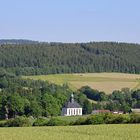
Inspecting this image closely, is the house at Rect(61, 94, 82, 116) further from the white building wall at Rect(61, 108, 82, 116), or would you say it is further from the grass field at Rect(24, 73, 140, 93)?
the grass field at Rect(24, 73, 140, 93)

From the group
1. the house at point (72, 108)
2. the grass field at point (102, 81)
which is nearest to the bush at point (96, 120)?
the house at point (72, 108)

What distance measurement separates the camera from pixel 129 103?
147m

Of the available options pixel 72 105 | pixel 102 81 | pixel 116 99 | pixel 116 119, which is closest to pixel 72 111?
pixel 72 105

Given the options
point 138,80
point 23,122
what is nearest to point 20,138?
point 23,122

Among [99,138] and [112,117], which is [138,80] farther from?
[99,138]

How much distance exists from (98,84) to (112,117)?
411 ft

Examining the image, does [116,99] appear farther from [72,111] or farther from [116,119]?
[116,119]

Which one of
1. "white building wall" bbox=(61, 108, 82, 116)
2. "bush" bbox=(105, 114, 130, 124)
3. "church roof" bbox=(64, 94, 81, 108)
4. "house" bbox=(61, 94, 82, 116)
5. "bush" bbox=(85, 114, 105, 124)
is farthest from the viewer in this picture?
"church roof" bbox=(64, 94, 81, 108)

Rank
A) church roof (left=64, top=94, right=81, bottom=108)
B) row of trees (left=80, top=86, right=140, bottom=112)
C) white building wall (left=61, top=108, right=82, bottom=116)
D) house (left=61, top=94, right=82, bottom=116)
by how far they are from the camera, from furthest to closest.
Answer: row of trees (left=80, top=86, right=140, bottom=112) < church roof (left=64, top=94, right=81, bottom=108) < house (left=61, top=94, right=82, bottom=116) < white building wall (left=61, top=108, right=82, bottom=116)

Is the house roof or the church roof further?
the church roof

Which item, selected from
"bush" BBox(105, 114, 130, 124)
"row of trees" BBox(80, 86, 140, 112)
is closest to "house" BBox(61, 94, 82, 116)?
"row of trees" BBox(80, 86, 140, 112)

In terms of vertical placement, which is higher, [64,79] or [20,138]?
[64,79]

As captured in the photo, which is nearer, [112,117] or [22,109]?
[112,117]

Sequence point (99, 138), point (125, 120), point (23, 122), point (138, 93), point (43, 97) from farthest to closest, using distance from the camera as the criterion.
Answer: point (138, 93), point (43, 97), point (23, 122), point (125, 120), point (99, 138)
